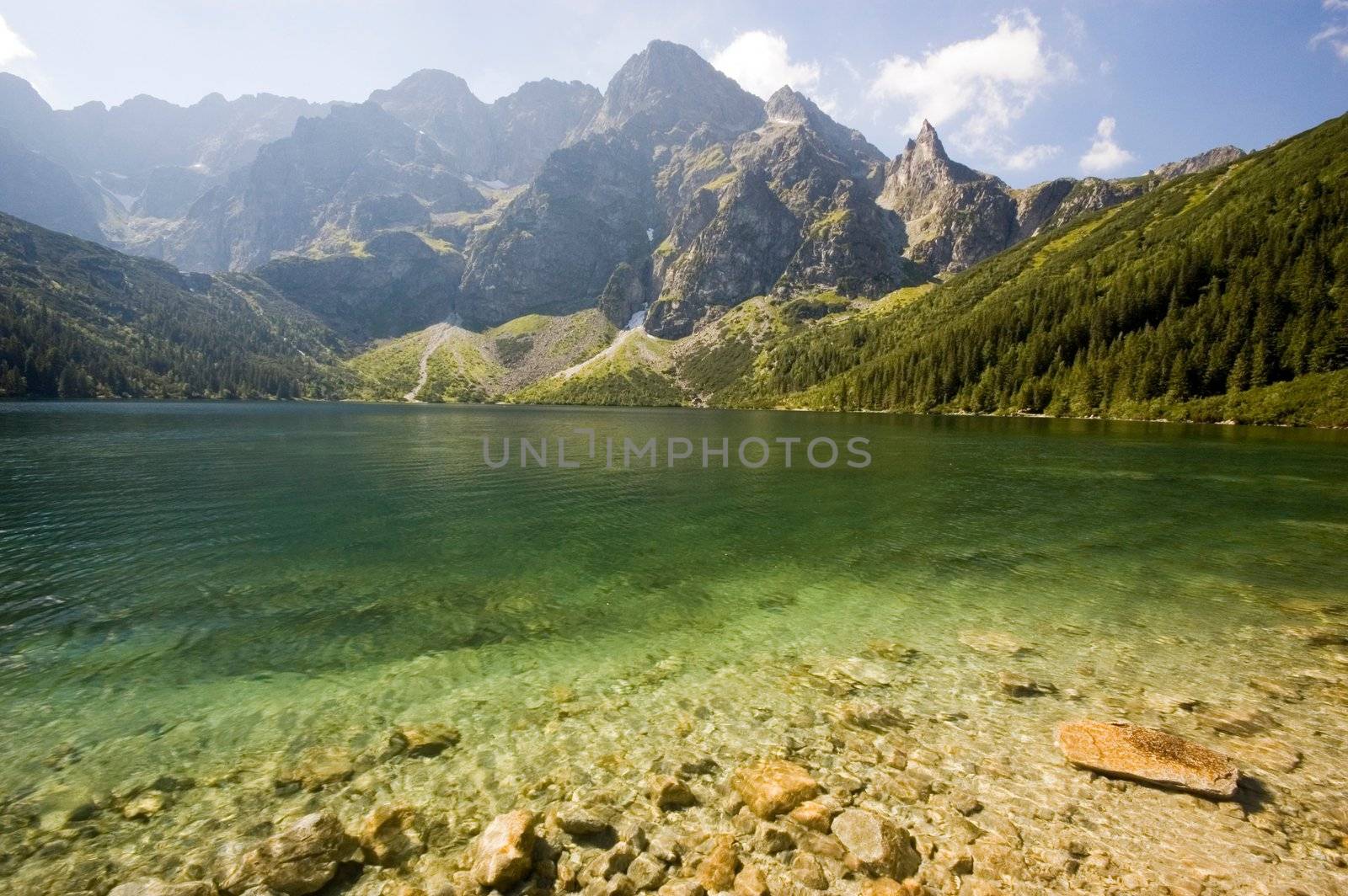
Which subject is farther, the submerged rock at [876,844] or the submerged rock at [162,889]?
the submerged rock at [876,844]

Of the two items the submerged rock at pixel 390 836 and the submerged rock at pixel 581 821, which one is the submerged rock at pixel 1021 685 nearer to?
the submerged rock at pixel 581 821

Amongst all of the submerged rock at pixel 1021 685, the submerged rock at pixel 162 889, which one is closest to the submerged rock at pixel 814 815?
the submerged rock at pixel 1021 685

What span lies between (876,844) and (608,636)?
10.6 m

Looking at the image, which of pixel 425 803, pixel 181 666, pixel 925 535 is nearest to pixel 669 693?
pixel 425 803

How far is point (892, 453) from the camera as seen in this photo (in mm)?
71875

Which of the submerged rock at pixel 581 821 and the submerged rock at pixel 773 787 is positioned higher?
the submerged rock at pixel 773 787

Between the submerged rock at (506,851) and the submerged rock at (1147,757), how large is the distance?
34.9ft

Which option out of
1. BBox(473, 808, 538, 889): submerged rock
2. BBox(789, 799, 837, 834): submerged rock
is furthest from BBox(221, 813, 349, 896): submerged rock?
BBox(789, 799, 837, 834): submerged rock

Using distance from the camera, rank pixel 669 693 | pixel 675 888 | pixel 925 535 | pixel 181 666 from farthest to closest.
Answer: pixel 925 535
pixel 181 666
pixel 669 693
pixel 675 888

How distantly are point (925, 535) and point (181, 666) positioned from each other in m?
32.3

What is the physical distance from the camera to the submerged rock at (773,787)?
32.5 ft

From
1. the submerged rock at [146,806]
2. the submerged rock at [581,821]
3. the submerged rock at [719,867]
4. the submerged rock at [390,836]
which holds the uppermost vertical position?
the submerged rock at [719,867]

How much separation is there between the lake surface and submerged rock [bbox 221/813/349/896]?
142cm

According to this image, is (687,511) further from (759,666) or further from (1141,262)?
(1141,262)
